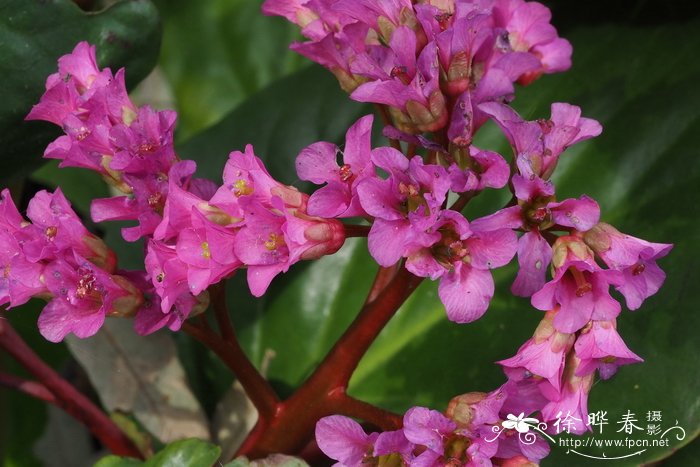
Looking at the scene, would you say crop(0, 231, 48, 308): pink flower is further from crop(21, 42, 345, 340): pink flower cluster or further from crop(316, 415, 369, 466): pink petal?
crop(316, 415, 369, 466): pink petal

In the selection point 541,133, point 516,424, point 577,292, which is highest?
point 541,133

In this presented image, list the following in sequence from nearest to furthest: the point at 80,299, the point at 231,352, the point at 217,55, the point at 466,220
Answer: the point at 466,220
the point at 80,299
the point at 231,352
the point at 217,55

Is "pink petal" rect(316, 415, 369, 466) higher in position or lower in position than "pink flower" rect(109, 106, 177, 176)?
lower

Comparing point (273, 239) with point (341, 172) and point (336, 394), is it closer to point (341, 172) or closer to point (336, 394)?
point (341, 172)

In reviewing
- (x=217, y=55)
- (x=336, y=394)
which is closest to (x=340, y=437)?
(x=336, y=394)

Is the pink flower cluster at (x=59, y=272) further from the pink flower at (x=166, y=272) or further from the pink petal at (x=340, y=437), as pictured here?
the pink petal at (x=340, y=437)

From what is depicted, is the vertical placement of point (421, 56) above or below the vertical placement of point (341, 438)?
above

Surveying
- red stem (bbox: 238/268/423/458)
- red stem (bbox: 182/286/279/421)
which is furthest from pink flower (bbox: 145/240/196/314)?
red stem (bbox: 238/268/423/458)

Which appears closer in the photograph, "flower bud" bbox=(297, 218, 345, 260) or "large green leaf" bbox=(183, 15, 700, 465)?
"flower bud" bbox=(297, 218, 345, 260)
